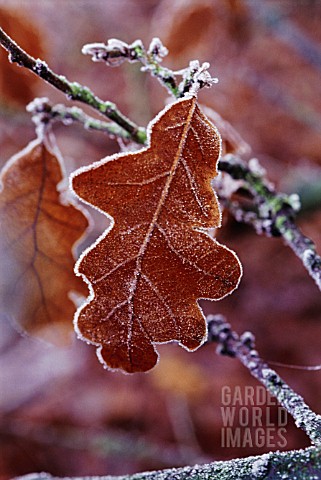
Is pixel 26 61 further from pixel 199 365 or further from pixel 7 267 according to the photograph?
pixel 199 365

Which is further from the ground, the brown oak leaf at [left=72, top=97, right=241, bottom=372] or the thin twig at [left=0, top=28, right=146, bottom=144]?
the thin twig at [left=0, top=28, right=146, bottom=144]

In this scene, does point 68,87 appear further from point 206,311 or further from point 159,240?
point 206,311

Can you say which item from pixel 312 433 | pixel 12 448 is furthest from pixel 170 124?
pixel 12 448

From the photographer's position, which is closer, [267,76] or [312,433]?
[312,433]

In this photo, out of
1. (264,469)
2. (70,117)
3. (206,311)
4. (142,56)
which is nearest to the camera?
(264,469)

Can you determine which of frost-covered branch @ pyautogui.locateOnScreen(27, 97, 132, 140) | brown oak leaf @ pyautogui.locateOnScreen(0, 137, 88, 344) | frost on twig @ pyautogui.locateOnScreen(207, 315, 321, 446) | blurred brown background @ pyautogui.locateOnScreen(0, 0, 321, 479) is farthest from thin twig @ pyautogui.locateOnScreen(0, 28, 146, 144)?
blurred brown background @ pyautogui.locateOnScreen(0, 0, 321, 479)

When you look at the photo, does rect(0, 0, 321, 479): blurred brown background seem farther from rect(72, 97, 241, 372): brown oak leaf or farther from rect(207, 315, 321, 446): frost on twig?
rect(72, 97, 241, 372): brown oak leaf

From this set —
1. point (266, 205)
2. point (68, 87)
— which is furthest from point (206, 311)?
point (68, 87)
